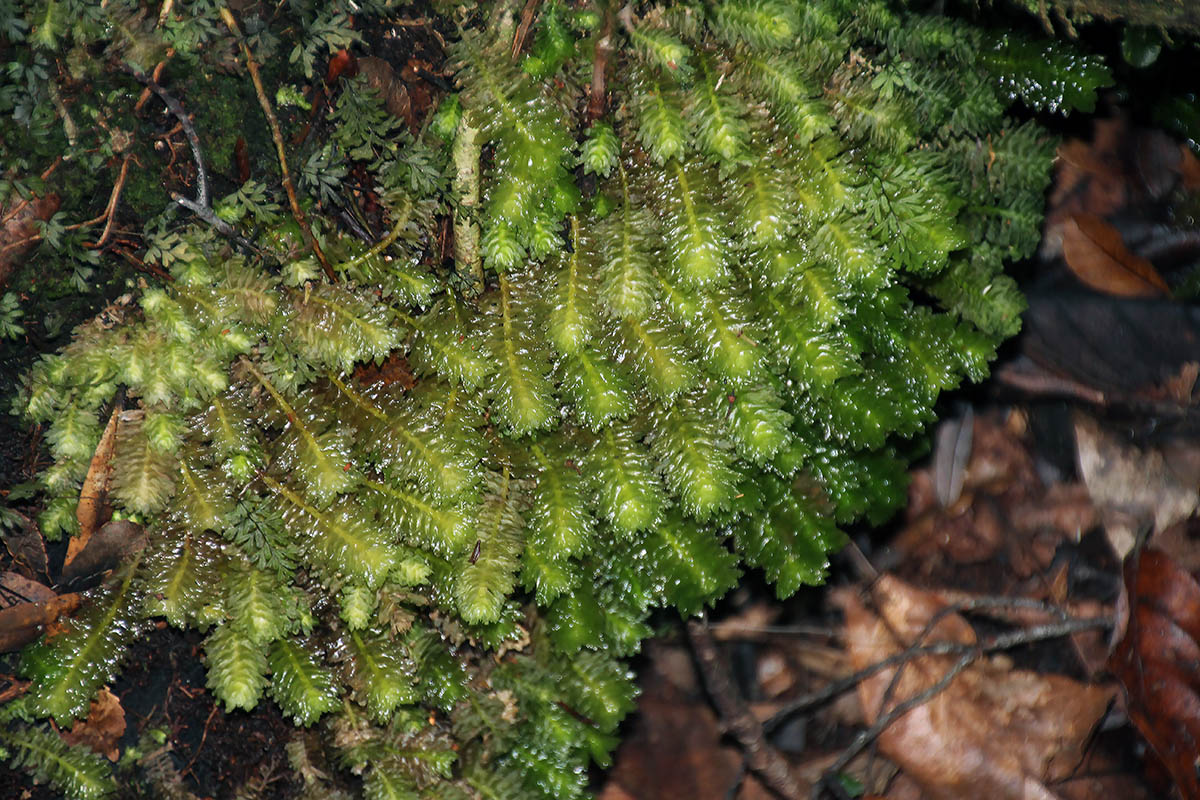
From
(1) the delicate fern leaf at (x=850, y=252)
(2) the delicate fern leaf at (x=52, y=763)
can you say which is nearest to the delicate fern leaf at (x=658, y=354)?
(1) the delicate fern leaf at (x=850, y=252)

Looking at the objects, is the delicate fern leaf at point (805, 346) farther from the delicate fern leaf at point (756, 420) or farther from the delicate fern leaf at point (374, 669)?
the delicate fern leaf at point (374, 669)

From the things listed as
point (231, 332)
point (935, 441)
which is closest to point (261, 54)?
point (231, 332)

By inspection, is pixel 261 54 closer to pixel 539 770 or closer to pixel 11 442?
pixel 11 442

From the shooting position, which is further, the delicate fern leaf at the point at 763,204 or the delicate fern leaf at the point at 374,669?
the delicate fern leaf at the point at 374,669

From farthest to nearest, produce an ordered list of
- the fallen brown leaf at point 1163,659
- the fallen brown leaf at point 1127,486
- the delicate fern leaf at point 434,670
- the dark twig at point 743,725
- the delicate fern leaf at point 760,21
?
1. the fallen brown leaf at point 1127,486
2. the dark twig at point 743,725
3. the fallen brown leaf at point 1163,659
4. the delicate fern leaf at point 434,670
5. the delicate fern leaf at point 760,21

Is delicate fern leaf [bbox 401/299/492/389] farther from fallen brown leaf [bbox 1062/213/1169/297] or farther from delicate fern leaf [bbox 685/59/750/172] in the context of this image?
fallen brown leaf [bbox 1062/213/1169/297]

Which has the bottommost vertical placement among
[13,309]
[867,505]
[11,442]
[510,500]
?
[867,505]
